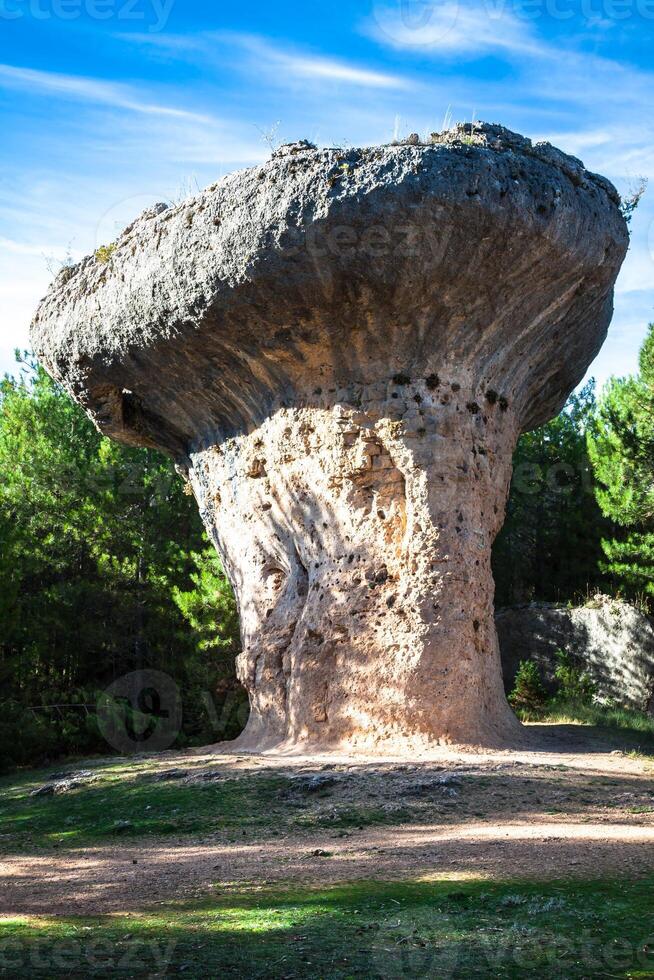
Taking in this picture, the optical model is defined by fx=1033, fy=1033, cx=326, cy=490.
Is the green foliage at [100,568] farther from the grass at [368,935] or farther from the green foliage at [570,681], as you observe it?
the grass at [368,935]

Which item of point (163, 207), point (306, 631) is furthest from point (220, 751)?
point (163, 207)

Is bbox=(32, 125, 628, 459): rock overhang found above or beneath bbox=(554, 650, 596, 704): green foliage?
above

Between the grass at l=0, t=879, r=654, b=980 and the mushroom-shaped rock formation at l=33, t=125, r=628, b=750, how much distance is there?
5.28m

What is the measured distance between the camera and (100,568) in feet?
67.8

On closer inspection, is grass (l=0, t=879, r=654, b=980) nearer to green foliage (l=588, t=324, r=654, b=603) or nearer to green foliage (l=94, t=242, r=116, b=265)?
green foliage (l=94, t=242, r=116, b=265)

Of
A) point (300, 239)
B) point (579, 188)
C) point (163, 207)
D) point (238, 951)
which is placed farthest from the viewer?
point (163, 207)

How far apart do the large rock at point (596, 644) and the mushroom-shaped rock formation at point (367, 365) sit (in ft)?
21.6

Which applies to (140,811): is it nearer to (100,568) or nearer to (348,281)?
(348,281)

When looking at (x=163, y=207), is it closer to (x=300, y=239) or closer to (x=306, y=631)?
(x=300, y=239)

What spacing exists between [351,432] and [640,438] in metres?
10.2

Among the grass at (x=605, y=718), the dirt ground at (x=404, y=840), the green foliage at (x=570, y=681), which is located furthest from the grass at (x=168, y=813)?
the green foliage at (x=570, y=681)

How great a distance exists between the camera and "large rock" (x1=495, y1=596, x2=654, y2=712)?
60.5ft

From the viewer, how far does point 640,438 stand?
67.7ft

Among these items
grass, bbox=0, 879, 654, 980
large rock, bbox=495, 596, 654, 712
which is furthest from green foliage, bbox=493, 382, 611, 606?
grass, bbox=0, 879, 654, 980
